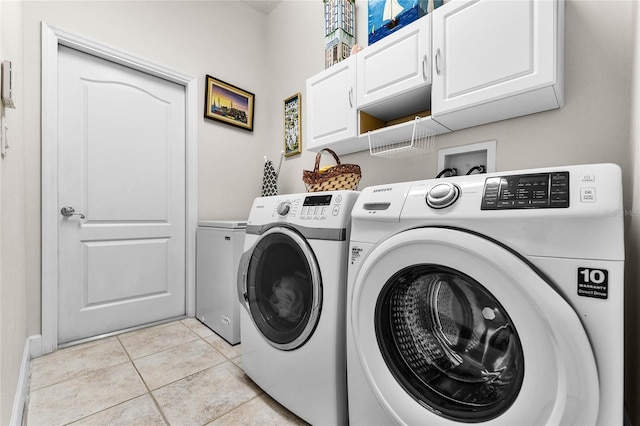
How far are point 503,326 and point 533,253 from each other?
23 centimetres

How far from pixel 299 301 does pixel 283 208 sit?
0.39 meters

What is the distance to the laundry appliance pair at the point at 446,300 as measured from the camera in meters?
0.56

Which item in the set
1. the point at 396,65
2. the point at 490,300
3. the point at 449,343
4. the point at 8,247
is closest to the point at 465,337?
the point at 449,343

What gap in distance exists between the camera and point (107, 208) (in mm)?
1947

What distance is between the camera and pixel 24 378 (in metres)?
1.33

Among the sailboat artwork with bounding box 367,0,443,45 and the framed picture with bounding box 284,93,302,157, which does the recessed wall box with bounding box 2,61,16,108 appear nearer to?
the sailboat artwork with bounding box 367,0,443,45

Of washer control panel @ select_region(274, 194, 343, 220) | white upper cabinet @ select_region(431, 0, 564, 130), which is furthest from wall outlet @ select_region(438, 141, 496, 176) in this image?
washer control panel @ select_region(274, 194, 343, 220)

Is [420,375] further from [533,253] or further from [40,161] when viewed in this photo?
[40,161]

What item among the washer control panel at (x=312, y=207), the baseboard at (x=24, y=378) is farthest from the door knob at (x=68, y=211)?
the washer control panel at (x=312, y=207)

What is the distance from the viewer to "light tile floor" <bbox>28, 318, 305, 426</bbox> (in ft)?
3.78

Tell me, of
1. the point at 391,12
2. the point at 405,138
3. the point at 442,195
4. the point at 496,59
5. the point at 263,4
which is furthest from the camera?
the point at 263,4

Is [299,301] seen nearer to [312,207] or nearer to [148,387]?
[312,207]

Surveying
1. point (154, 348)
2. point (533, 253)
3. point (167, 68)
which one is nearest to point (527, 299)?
point (533, 253)

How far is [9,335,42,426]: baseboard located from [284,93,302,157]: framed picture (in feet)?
6.82
